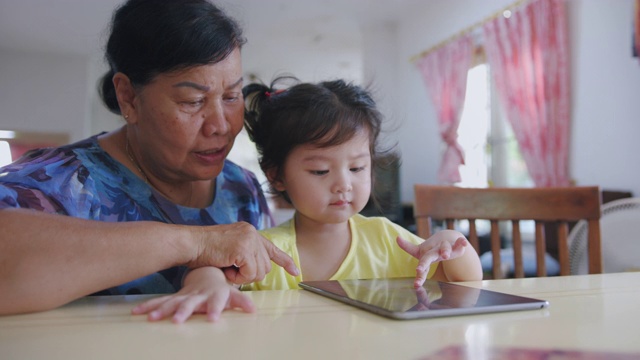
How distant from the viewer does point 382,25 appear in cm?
680

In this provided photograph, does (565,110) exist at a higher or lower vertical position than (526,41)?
lower

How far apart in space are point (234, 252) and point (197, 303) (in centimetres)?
23

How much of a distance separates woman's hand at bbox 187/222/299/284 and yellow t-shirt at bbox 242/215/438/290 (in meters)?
0.27

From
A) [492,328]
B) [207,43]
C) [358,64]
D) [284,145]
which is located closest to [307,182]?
[284,145]

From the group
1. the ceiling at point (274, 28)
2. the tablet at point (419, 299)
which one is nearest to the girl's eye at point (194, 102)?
the tablet at point (419, 299)

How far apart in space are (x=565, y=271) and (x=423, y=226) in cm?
40

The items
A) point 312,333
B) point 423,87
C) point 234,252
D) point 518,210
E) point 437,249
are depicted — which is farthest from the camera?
point 423,87

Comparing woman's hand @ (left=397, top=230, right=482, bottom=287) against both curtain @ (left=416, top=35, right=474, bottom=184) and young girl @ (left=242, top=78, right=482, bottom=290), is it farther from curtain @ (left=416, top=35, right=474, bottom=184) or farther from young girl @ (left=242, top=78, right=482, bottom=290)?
curtain @ (left=416, top=35, right=474, bottom=184)

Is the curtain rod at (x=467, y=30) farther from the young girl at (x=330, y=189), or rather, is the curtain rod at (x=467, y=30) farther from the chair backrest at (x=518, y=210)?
the young girl at (x=330, y=189)

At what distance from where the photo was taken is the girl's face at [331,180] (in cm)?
126

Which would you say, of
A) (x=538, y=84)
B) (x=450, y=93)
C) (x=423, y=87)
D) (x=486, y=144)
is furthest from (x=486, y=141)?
(x=423, y=87)

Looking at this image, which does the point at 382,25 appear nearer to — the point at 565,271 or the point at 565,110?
the point at 565,110

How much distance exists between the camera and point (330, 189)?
126cm

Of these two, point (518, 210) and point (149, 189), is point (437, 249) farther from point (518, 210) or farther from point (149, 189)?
point (149, 189)
